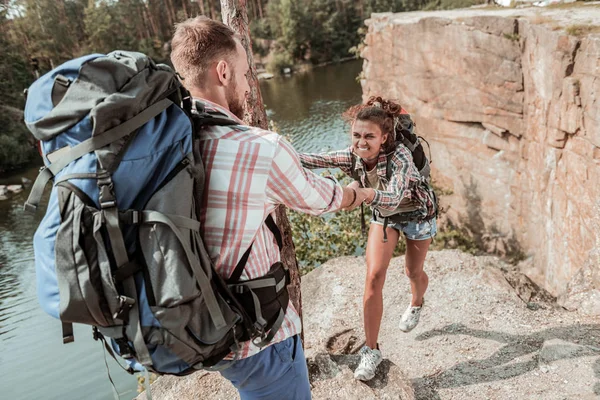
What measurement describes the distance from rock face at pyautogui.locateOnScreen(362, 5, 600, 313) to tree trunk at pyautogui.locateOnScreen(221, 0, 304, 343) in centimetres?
310

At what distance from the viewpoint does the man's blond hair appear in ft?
6.12

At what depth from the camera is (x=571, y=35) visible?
22.0 ft

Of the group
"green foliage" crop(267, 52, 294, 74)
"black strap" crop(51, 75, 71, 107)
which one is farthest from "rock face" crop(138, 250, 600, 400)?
"green foliage" crop(267, 52, 294, 74)

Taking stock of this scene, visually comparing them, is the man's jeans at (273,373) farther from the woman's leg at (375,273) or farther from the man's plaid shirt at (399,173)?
the woman's leg at (375,273)

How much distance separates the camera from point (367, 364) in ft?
10.9

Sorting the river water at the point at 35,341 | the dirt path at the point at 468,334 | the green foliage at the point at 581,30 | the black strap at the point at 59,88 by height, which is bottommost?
the river water at the point at 35,341

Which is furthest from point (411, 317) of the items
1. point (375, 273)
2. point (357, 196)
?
point (357, 196)

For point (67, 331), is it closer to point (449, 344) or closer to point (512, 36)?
point (449, 344)

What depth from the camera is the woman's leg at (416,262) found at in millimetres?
3578

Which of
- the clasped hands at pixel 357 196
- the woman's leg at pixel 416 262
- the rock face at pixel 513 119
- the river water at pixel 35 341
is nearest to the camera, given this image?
the clasped hands at pixel 357 196

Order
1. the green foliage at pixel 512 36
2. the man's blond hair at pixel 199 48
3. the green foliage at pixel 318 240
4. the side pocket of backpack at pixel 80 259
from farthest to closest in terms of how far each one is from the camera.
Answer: the green foliage at pixel 318 240, the green foliage at pixel 512 36, the man's blond hair at pixel 199 48, the side pocket of backpack at pixel 80 259

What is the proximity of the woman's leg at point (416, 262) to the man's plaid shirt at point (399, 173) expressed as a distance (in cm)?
27

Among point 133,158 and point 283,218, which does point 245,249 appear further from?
point 283,218

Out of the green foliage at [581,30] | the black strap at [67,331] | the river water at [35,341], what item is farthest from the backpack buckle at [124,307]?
the river water at [35,341]
